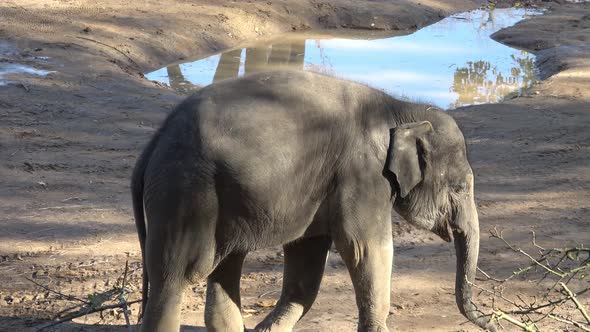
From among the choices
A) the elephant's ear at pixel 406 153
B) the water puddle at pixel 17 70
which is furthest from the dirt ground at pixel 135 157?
the elephant's ear at pixel 406 153

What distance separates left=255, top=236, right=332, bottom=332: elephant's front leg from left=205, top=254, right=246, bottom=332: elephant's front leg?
467 millimetres

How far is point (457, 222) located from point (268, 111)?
5.17 feet

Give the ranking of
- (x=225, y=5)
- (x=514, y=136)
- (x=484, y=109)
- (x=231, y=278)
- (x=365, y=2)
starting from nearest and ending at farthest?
(x=231, y=278), (x=514, y=136), (x=484, y=109), (x=225, y=5), (x=365, y=2)

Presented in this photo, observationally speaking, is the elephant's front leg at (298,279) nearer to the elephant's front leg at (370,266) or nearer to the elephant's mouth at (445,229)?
the elephant's front leg at (370,266)

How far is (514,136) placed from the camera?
11875mm

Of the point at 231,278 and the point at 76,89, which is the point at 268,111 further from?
the point at 76,89

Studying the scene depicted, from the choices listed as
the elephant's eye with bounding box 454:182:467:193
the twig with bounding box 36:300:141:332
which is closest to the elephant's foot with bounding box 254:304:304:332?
the twig with bounding box 36:300:141:332

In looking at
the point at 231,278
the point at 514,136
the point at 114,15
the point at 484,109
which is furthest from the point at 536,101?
the point at 231,278

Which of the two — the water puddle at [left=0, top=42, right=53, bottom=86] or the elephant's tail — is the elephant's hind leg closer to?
the elephant's tail

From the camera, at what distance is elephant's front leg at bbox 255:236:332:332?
608 cm

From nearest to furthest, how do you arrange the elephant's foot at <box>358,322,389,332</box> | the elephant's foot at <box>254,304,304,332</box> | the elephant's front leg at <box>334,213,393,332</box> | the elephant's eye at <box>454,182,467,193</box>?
1. the elephant's front leg at <box>334,213,393,332</box>
2. the elephant's foot at <box>358,322,389,332</box>
3. the elephant's eye at <box>454,182,467,193</box>
4. the elephant's foot at <box>254,304,304,332</box>

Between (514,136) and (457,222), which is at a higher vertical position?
(457,222)

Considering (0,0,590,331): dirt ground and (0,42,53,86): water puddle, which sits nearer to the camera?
(0,0,590,331): dirt ground

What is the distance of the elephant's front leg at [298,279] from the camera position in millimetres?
6082
